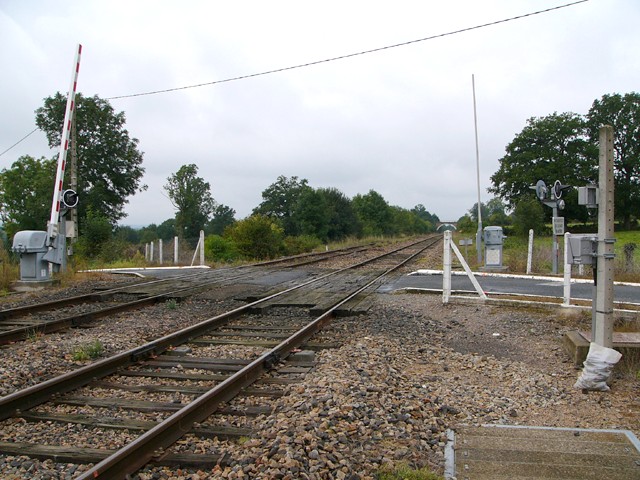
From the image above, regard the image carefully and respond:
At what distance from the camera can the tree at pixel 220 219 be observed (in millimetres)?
95162

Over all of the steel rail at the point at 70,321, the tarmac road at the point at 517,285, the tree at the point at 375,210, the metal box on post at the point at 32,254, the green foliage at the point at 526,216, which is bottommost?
the steel rail at the point at 70,321

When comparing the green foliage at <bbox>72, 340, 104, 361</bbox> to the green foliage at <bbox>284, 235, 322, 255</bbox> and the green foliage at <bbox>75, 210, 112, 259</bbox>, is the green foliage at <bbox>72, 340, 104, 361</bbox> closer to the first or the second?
the green foliage at <bbox>75, 210, 112, 259</bbox>

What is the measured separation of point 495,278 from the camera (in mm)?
15266

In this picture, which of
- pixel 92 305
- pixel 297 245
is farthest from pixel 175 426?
pixel 297 245

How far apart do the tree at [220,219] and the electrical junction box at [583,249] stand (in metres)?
87.7

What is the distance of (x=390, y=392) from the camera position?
4969mm

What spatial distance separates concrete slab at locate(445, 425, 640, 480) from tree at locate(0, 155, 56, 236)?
43.8m

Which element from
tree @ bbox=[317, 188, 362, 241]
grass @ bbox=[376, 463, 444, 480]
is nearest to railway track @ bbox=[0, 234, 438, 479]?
grass @ bbox=[376, 463, 444, 480]

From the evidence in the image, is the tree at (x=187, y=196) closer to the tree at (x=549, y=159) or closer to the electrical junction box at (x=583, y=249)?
the tree at (x=549, y=159)

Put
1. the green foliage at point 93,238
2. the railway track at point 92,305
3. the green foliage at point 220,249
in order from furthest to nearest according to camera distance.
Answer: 1. the green foliage at point 220,249
2. the green foliage at point 93,238
3. the railway track at point 92,305

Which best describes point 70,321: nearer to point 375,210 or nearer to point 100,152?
point 100,152

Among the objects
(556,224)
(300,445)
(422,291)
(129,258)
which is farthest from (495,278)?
(129,258)

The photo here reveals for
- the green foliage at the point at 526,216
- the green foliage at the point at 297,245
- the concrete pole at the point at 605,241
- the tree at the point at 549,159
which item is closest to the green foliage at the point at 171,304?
the concrete pole at the point at 605,241

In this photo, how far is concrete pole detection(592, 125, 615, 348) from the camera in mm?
5520
